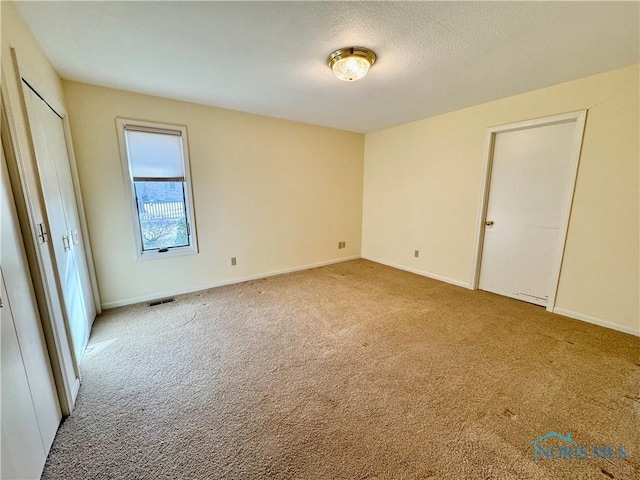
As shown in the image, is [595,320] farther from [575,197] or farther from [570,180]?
[570,180]

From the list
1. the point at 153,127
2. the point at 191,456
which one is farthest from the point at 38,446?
the point at 153,127

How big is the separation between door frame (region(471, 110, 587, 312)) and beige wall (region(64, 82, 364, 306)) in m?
2.14

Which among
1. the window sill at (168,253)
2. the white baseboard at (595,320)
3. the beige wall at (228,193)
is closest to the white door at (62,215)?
the beige wall at (228,193)

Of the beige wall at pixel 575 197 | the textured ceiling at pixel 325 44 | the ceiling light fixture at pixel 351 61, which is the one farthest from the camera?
the beige wall at pixel 575 197

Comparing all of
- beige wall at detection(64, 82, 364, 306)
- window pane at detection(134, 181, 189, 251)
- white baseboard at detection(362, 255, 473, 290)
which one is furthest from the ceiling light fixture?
white baseboard at detection(362, 255, 473, 290)

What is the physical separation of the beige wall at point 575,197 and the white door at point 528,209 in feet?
0.45

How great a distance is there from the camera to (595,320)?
2613 millimetres

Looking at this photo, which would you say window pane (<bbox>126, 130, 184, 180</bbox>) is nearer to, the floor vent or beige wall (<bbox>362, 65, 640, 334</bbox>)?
the floor vent

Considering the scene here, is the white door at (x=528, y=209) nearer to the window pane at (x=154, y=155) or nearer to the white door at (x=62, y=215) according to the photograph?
the window pane at (x=154, y=155)

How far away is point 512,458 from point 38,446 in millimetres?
2340

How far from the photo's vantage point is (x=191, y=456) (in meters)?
1.32

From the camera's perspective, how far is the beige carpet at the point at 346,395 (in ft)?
4.23

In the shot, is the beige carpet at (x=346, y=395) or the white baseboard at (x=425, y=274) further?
the white baseboard at (x=425, y=274)

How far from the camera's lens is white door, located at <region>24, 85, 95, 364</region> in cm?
173
